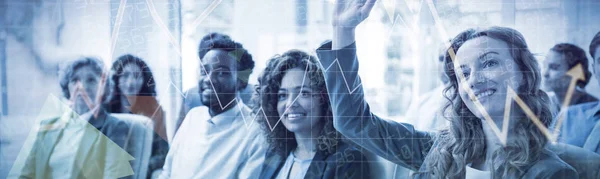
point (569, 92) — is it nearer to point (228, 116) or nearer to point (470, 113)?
point (470, 113)

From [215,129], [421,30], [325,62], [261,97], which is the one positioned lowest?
[215,129]

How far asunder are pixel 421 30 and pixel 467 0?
0.79 feet

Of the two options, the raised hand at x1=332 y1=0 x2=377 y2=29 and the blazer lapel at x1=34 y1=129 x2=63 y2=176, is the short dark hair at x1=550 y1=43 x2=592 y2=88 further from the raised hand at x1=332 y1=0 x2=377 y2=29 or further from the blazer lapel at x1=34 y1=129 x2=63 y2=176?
the blazer lapel at x1=34 y1=129 x2=63 y2=176

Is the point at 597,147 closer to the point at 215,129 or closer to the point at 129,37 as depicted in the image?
the point at 215,129

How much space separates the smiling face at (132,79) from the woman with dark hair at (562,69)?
5.71 feet

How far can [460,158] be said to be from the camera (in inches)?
90.4

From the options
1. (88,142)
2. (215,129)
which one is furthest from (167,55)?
(88,142)

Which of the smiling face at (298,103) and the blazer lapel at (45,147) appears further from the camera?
the blazer lapel at (45,147)

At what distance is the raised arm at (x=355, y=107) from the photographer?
7.33 feet

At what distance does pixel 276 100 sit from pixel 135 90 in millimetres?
617

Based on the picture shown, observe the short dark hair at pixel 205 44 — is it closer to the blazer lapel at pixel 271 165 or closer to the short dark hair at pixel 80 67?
the short dark hair at pixel 80 67

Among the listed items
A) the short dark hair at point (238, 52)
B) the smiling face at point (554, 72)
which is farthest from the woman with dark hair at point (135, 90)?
the smiling face at point (554, 72)

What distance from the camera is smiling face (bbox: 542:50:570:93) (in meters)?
2.26

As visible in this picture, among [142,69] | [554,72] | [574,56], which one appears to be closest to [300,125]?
[142,69]
